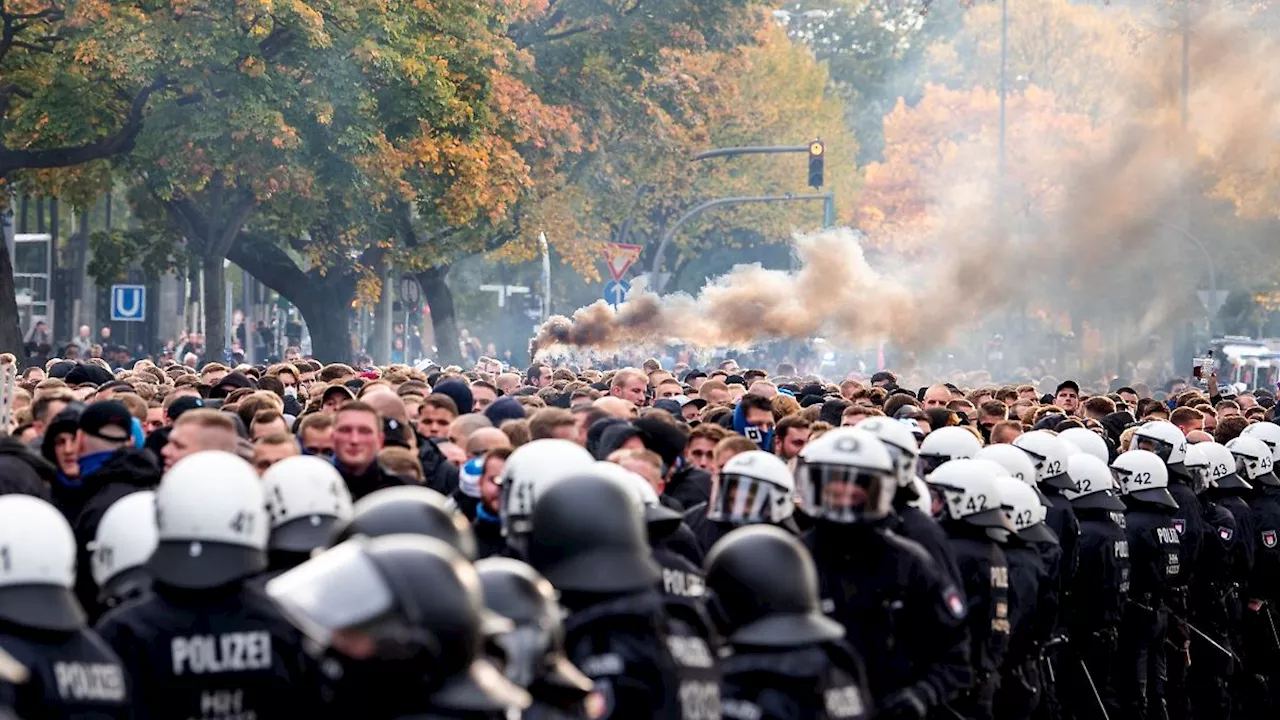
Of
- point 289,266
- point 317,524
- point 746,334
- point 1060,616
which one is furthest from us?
point 289,266

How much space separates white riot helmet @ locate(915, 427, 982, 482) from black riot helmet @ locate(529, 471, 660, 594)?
6.16 metres

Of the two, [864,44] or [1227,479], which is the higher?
[864,44]

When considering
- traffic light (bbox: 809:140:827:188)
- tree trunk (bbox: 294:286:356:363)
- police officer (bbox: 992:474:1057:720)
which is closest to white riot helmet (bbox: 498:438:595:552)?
police officer (bbox: 992:474:1057:720)

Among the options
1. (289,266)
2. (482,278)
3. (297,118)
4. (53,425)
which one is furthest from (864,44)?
(53,425)

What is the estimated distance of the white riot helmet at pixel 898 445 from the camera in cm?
885

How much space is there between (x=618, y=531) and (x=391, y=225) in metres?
30.7

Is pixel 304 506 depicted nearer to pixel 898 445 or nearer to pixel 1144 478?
pixel 898 445

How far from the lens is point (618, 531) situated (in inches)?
226

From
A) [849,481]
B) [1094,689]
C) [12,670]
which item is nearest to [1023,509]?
[1094,689]

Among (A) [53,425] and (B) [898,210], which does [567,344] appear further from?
(B) [898,210]

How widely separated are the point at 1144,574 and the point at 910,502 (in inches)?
170

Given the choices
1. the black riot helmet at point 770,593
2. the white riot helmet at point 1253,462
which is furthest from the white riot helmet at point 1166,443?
the black riot helmet at point 770,593

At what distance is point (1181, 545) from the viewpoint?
13219mm

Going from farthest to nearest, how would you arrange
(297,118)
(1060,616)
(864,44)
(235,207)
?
(864,44) < (235,207) < (297,118) < (1060,616)
